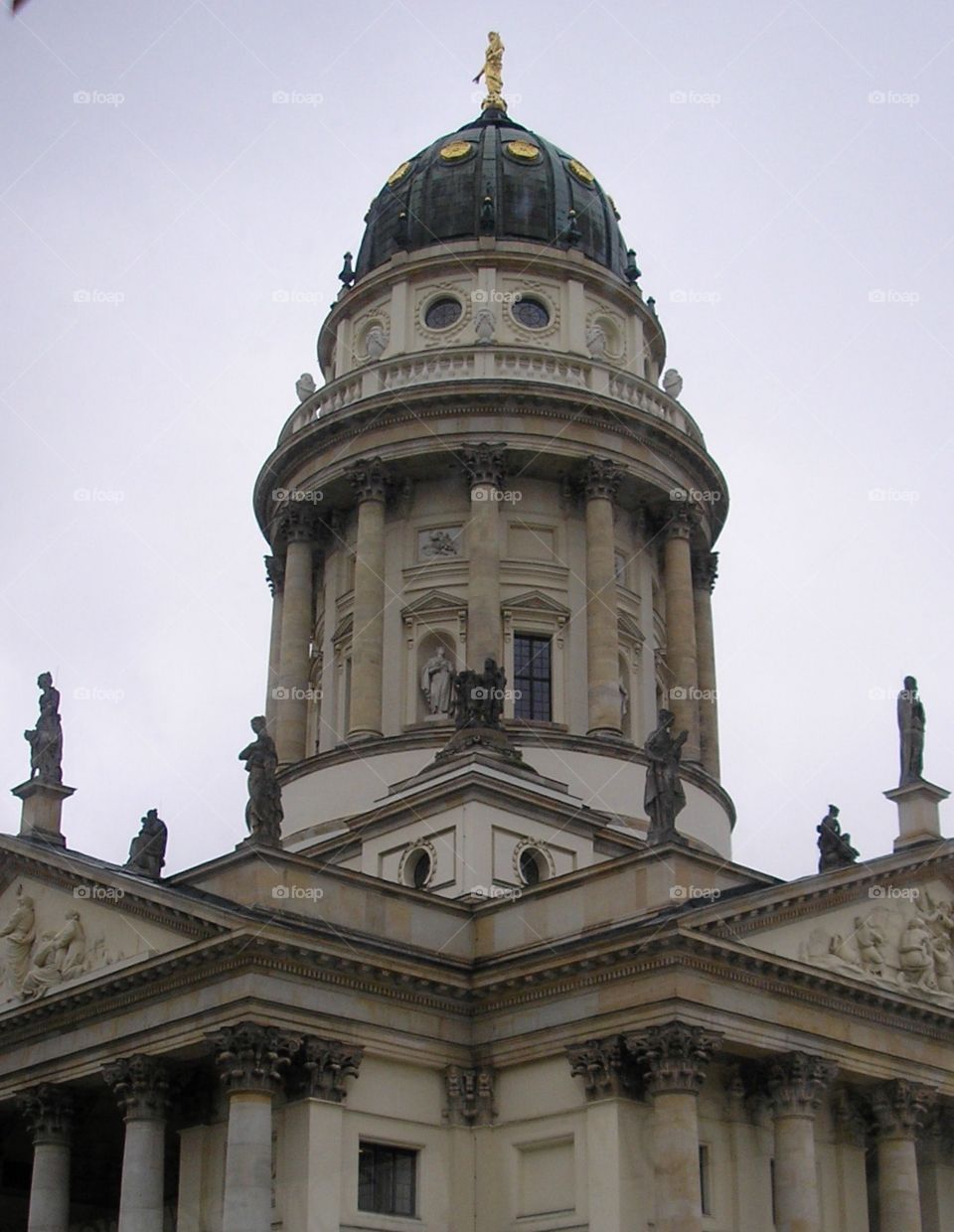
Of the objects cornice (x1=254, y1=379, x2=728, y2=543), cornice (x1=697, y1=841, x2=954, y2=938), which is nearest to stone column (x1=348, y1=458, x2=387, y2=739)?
cornice (x1=254, y1=379, x2=728, y2=543)

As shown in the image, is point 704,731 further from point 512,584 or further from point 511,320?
point 511,320

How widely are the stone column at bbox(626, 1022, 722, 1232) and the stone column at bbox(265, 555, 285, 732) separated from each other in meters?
18.9

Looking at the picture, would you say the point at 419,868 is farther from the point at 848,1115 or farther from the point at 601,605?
the point at 848,1115

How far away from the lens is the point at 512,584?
43344 millimetres

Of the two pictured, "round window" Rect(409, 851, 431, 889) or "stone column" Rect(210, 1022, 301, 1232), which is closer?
"stone column" Rect(210, 1022, 301, 1232)

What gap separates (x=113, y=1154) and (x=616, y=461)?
68.5ft

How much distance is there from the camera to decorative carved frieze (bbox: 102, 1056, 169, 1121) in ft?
99.4

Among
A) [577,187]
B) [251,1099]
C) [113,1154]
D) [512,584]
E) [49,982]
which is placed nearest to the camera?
[251,1099]

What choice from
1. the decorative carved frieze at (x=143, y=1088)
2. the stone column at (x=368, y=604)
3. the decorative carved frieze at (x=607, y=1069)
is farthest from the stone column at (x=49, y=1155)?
the stone column at (x=368, y=604)

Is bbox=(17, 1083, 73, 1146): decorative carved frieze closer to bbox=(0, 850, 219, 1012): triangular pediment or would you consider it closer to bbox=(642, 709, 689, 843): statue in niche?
bbox=(0, 850, 219, 1012): triangular pediment

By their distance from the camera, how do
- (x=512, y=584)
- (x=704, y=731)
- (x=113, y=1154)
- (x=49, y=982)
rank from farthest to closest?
1. (x=704, y=731)
2. (x=512, y=584)
3. (x=113, y=1154)
4. (x=49, y=982)

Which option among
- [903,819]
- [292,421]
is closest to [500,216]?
[292,421]

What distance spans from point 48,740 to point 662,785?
14365 mm

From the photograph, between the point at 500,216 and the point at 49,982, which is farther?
the point at 500,216
